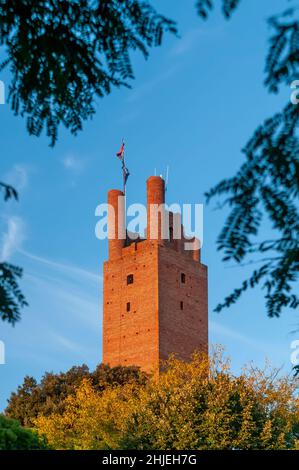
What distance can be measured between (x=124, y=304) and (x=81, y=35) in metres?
61.4

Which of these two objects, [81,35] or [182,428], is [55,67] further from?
[182,428]

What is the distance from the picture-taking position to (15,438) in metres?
19.5

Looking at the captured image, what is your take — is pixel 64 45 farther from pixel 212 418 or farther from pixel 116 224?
pixel 116 224

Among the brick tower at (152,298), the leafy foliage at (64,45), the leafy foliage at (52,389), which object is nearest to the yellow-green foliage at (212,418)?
the leafy foliage at (52,389)

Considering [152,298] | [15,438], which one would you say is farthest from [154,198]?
[15,438]

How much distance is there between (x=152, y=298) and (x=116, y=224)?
8.18 m

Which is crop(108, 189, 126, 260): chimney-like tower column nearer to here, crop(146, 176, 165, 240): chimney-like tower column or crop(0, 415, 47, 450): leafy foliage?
crop(146, 176, 165, 240): chimney-like tower column

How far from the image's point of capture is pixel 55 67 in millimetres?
6320

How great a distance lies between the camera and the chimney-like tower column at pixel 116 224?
69.9 meters

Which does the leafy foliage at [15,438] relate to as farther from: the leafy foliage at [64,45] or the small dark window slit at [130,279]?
the small dark window slit at [130,279]

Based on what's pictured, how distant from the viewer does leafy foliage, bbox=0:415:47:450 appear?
19266 millimetres

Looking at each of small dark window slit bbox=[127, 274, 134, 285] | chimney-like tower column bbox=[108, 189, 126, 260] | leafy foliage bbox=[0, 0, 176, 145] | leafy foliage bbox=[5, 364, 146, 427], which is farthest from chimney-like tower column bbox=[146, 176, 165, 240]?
leafy foliage bbox=[0, 0, 176, 145]

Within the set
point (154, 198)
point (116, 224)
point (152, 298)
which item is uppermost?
point (154, 198)

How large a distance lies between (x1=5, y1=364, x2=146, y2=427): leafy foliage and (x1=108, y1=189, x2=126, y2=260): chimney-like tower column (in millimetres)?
16185
